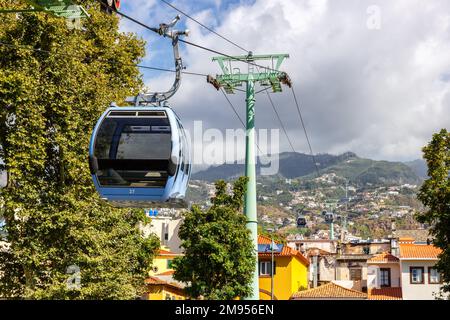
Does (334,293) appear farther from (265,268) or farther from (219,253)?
(219,253)

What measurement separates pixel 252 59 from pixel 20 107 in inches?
839

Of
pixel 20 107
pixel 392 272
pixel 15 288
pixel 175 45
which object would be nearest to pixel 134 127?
pixel 175 45

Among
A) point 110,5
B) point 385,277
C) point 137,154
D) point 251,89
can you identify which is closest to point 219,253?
point 251,89

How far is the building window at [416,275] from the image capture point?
55.3 m

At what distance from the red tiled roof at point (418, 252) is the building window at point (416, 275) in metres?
1.11

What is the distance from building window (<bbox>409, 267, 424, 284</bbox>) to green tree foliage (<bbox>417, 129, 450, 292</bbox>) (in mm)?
Result: 31849

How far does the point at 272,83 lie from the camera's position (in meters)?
41.8

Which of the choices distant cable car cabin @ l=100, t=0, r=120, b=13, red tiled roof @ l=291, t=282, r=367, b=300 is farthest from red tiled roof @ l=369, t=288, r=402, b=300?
distant cable car cabin @ l=100, t=0, r=120, b=13

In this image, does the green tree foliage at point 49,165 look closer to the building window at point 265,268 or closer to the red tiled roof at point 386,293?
the red tiled roof at point 386,293

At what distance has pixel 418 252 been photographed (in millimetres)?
56188

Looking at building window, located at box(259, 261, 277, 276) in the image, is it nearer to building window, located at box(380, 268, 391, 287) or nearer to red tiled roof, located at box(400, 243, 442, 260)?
building window, located at box(380, 268, 391, 287)

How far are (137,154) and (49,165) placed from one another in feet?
39.5
